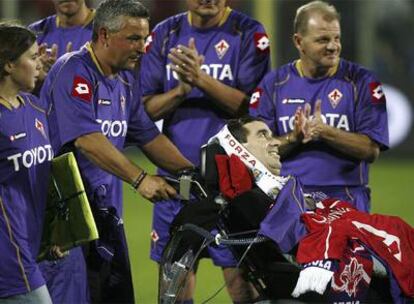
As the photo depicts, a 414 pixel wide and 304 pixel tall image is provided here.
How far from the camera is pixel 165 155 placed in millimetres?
6258

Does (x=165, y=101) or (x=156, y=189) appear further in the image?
(x=165, y=101)

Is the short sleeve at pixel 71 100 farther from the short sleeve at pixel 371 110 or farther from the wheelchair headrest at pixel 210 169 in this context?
the short sleeve at pixel 371 110

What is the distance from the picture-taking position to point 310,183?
6.80 m

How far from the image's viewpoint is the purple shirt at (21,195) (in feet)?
16.1

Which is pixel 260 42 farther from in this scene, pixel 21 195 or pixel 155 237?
pixel 21 195

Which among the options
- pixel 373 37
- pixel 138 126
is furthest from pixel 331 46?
pixel 373 37

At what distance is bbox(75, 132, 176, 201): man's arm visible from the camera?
5.51 metres

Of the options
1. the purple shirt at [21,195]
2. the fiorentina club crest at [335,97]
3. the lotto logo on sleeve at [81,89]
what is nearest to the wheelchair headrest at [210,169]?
the lotto logo on sleeve at [81,89]

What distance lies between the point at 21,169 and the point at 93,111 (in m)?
0.90

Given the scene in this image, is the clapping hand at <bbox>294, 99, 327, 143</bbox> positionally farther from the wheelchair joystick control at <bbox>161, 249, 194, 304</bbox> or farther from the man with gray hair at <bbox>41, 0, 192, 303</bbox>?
the wheelchair joystick control at <bbox>161, 249, 194, 304</bbox>

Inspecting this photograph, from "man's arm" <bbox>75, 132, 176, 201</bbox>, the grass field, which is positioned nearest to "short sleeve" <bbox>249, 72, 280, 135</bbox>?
"man's arm" <bbox>75, 132, 176, 201</bbox>

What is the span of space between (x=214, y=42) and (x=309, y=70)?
2.15 feet

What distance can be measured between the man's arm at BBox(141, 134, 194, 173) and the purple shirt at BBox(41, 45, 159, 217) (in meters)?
0.04

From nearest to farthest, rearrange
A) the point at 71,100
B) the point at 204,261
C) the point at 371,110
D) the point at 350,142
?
the point at 71,100 < the point at 350,142 < the point at 371,110 < the point at 204,261
